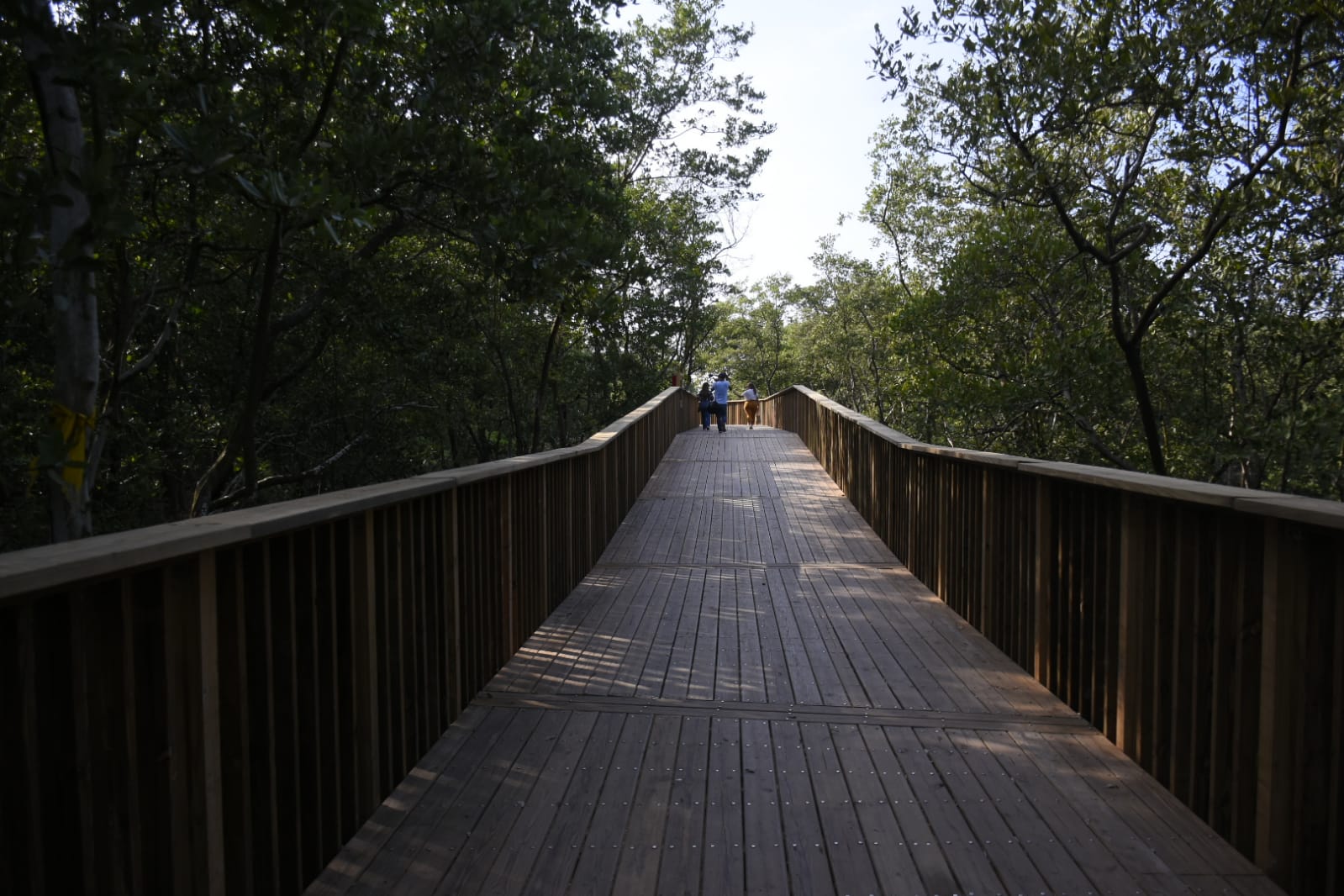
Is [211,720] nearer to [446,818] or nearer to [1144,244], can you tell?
[446,818]

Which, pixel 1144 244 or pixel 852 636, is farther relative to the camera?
pixel 1144 244

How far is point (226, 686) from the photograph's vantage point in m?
2.10

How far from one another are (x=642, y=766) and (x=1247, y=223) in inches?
350

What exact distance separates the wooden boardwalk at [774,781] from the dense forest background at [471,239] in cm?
192

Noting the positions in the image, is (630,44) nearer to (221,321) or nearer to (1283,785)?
(221,321)

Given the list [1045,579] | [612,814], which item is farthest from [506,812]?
[1045,579]

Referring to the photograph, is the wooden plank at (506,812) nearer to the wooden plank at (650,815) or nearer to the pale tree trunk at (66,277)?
the wooden plank at (650,815)

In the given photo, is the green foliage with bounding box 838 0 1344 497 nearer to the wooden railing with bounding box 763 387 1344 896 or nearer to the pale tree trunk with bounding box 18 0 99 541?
the wooden railing with bounding box 763 387 1344 896

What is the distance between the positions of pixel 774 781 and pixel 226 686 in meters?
1.85

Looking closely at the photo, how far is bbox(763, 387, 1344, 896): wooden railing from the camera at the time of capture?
2.28 meters

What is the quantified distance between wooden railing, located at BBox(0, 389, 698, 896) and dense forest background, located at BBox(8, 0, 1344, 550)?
131 cm

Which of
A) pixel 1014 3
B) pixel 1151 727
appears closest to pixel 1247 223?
pixel 1014 3

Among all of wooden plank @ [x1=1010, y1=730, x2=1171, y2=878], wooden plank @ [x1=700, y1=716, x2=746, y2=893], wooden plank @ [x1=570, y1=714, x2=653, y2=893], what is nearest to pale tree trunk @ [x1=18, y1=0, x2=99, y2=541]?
wooden plank @ [x1=570, y1=714, x2=653, y2=893]

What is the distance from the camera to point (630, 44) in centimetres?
2186
